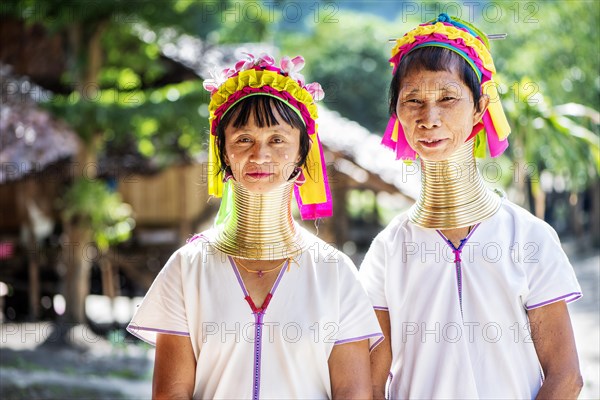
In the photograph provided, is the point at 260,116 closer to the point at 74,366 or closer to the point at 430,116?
the point at 430,116

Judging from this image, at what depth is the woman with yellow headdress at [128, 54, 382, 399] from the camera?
2.58 metres

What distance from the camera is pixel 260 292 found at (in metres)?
2.66

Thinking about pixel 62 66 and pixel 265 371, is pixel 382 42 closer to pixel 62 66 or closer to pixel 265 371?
pixel 62 66

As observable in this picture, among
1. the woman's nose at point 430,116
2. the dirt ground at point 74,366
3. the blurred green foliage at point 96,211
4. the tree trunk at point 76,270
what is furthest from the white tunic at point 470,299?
the tree trunk at point 76,270

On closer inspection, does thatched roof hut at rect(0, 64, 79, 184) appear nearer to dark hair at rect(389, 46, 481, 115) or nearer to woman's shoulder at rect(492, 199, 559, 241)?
dark hair at rect(389, 46, 481, 115)

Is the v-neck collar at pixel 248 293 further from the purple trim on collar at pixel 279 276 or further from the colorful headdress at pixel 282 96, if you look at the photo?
the colorful headdress at pixel 282 96

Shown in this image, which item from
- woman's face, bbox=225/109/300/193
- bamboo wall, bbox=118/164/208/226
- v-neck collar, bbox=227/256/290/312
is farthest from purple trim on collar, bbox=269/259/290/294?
bamboo wall, bbox=118/164/208/226

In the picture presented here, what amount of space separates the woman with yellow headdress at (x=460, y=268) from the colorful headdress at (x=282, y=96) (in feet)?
0.99

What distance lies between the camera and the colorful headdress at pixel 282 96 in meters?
2.68

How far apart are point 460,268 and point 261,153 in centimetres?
85

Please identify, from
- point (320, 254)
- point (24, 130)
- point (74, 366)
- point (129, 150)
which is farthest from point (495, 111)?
point (129, 150)

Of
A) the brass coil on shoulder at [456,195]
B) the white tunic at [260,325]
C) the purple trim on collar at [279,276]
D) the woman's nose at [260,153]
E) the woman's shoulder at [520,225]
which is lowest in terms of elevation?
the white tunic at [260,325]

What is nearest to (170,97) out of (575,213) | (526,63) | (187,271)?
(526,63)

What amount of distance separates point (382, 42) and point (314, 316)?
18.5m
